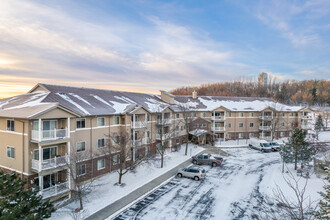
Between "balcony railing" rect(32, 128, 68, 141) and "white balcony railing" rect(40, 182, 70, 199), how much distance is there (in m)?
4.15

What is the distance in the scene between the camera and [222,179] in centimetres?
2377

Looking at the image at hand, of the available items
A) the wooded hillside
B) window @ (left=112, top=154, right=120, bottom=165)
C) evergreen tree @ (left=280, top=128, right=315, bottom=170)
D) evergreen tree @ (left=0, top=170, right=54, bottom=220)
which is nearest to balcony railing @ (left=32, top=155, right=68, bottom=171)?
evergreen tree @ (left=0, top=170, right=54, bottom=220)

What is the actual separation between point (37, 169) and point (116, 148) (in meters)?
8.37

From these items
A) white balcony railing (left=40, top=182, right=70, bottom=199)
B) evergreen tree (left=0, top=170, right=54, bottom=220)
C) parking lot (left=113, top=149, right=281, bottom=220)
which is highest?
evergreen tree (left=0, top=170, right=54, bottom=220)

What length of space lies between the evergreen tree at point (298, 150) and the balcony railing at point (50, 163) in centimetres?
2662

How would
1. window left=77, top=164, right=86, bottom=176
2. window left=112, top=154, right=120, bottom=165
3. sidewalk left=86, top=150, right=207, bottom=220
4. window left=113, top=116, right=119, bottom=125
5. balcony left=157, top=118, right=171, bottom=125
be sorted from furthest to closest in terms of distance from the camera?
1. balcony left=157, top=118, right=171, bottom=125
2. window left=113, top=116, right=119, bottom=125
3. window left=112, top=154, right=120, bottom=165
4. window left=77, top=164, right=86, bottom=176
5. sidewalk left=86, top=150, right=207, bottom=220

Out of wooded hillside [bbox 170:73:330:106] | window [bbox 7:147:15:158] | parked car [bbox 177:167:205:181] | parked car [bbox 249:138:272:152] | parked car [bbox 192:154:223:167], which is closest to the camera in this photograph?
window [bbox 7:147:15:158]

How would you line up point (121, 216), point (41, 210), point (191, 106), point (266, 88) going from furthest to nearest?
1. point (266, 88)
2. point (191, 106)
3. point (121, 216)
4. point (41, 210)

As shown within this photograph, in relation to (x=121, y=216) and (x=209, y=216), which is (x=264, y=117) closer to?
(x=209, y=216)

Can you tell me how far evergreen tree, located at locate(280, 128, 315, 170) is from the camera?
2589cm

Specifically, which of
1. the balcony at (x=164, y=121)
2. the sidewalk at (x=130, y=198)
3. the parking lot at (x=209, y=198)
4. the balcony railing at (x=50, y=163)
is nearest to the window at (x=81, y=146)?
the balcony railing at (x=50, y=163)

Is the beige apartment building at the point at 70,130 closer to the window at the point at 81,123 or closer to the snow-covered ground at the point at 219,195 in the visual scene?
the window at the point at 81,123

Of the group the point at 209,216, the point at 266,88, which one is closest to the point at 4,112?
the point at 209,216

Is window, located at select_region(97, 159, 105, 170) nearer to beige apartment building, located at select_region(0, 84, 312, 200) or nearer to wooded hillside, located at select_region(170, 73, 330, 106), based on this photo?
beige apartment building, located at select_region(0, 84, 312, 200)
